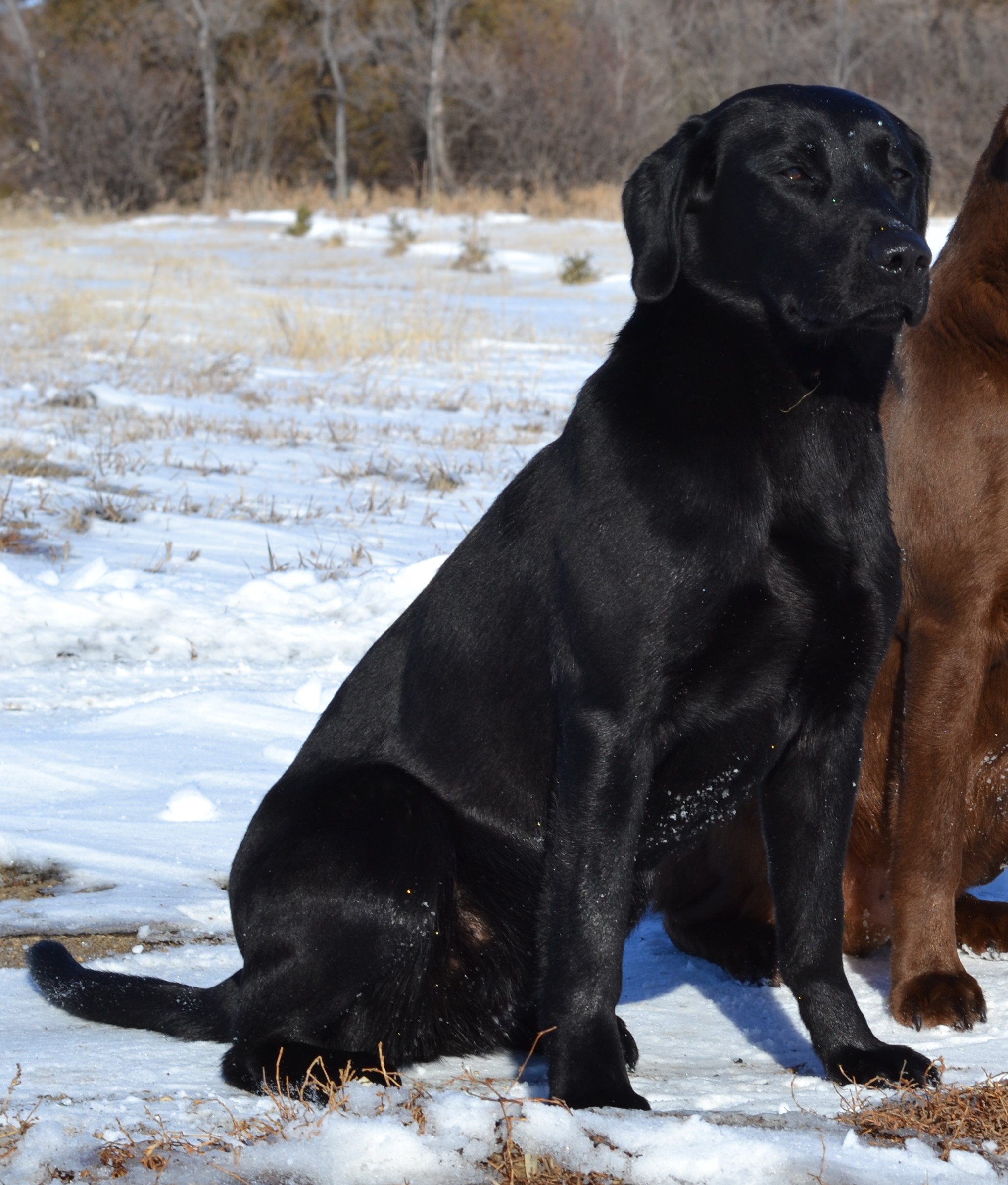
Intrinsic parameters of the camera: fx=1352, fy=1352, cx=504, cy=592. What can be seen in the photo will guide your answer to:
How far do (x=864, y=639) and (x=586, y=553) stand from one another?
1.51ft

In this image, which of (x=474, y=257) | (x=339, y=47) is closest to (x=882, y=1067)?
(x=474, y=257)

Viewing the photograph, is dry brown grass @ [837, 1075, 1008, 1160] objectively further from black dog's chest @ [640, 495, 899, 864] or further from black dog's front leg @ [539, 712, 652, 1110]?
black dog's chest @ [640, 495, 899, 864]

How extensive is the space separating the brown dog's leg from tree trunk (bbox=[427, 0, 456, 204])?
3050cm

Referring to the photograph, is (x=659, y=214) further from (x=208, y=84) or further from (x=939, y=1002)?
(x=208, y=84)

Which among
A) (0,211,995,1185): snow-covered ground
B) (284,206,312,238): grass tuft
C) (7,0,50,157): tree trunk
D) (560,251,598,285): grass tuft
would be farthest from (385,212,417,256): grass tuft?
(7,0,50,157): tree trunk

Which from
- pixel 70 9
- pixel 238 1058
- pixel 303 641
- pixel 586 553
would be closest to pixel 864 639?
pixel 586 553

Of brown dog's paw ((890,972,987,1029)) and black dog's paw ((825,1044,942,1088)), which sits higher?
black dog's paw ((825,1044,942,1088))

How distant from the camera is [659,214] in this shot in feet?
7.36

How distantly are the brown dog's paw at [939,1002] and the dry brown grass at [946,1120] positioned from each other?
1.54 ft

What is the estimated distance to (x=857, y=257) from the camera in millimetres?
2076

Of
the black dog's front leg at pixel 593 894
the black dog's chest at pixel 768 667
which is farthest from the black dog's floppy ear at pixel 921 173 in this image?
the black dog's front leg at pixel 593 894

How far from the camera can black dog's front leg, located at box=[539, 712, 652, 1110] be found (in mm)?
2006

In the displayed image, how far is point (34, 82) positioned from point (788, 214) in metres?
33.6

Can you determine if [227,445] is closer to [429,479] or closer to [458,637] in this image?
[429,479]
